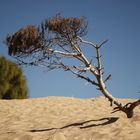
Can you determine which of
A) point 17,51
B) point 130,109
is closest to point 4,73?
point 17,51

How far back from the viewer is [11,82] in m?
22.6

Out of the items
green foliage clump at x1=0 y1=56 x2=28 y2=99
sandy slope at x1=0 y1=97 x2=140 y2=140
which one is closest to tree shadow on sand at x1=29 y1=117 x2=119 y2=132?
sandy slope at x1=0 y1=97 x2=140 y2=140

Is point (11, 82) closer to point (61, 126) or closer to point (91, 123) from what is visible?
point (61, 126)

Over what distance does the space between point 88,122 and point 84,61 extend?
2.19 metres

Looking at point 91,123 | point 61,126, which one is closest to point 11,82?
point 61,126

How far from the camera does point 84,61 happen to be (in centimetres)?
1002

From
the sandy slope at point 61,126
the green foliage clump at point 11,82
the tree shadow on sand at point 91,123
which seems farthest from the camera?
the green foliage clump at point 11,82

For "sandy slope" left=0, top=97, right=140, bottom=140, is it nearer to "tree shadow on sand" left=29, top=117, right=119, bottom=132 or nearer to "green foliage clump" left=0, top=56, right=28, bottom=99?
"tree shadow on sand" left=29, top=117, right=119, bottom=132

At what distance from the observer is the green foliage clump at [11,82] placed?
21.9 meters

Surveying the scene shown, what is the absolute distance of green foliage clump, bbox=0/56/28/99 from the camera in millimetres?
21875

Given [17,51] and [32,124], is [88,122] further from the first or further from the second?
[17,51]

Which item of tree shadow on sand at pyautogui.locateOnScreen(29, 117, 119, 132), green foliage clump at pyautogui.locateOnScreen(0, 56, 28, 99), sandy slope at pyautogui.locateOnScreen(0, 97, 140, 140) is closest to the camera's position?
sandy slope at pyautogui.locateOnScreen(0, 97, 140, 140)

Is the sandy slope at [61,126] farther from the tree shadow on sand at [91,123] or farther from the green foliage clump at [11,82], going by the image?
the green foliage clump at [11,82]

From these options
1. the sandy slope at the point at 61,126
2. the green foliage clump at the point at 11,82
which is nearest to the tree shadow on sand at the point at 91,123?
the sandy slope at the point at 61,126
